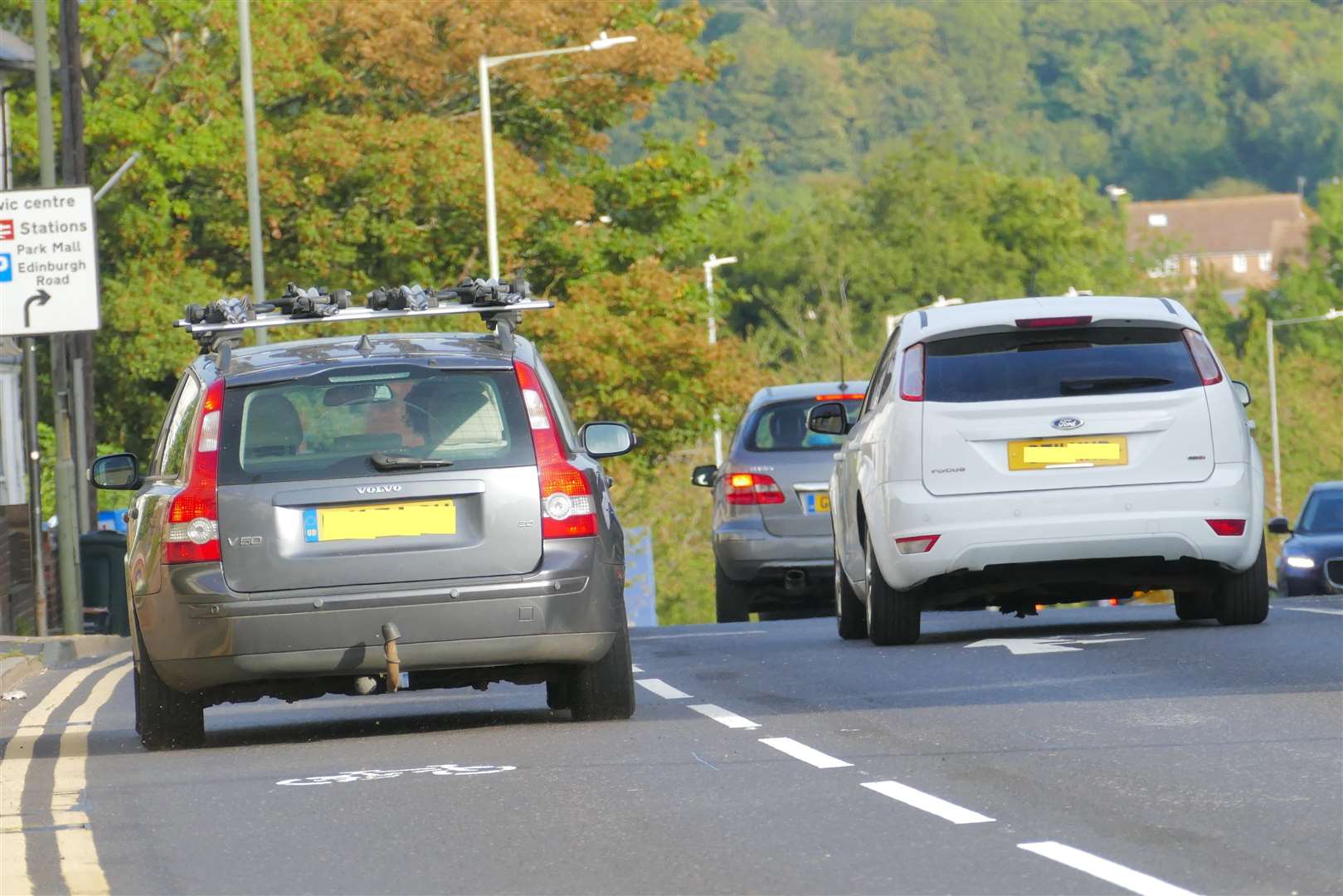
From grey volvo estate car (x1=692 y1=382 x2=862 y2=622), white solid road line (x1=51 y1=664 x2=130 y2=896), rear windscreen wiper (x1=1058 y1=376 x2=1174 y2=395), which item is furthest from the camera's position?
grey volvo estate car (x1=692 y1=382 x2=862 y2=622)

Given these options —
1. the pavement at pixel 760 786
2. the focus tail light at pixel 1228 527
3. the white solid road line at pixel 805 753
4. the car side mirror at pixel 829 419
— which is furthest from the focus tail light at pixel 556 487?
the car side mirror at pixel 829 419

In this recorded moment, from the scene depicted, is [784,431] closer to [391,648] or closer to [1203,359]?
[1203,359]

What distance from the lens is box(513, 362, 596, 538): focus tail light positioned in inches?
439

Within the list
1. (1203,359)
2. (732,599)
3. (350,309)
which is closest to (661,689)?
(350,309)

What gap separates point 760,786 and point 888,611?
5.56 meters

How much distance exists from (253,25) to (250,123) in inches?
321

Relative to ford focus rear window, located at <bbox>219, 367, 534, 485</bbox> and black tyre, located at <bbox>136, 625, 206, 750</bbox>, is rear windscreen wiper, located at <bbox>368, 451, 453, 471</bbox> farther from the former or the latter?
black tyre, located at <bbox>136, 625, 206, 750</bbox>

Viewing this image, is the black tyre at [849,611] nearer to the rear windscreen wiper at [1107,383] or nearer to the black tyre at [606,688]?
the rear windscreen wiper at [1107,383]

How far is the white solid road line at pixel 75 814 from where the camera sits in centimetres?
819

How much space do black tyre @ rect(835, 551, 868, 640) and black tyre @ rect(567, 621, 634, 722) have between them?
432cm

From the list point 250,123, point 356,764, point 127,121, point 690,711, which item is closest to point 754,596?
point 690,711

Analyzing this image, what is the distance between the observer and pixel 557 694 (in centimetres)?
1224

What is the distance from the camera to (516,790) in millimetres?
9680

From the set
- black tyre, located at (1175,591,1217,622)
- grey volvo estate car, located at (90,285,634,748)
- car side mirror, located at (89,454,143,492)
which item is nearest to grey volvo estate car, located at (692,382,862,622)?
black tyre, located at (1175,591,1217,622)
